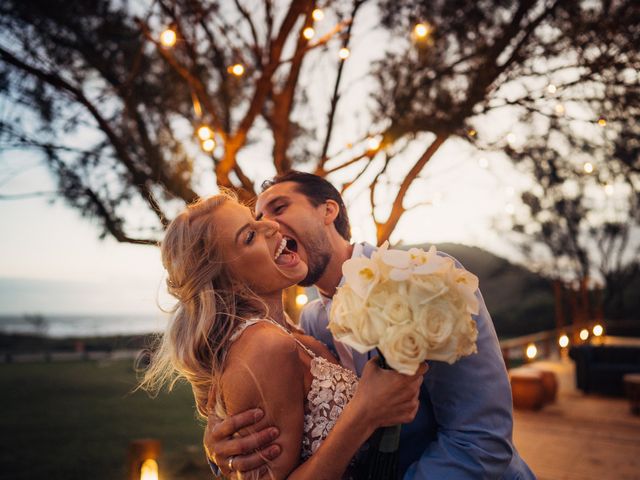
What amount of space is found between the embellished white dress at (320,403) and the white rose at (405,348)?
61 centimetres

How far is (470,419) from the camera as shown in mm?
1361

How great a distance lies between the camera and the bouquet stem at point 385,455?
1321 millimetres

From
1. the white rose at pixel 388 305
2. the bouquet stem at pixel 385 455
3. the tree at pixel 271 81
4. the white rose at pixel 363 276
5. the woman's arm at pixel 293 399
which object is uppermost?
the tree at pixel 271 81

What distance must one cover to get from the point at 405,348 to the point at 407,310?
0.09 meters

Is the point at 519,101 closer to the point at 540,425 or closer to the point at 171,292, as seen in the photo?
the point at 171,292

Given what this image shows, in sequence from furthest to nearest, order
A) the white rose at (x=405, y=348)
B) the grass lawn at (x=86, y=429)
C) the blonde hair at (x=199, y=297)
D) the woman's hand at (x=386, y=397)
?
the grass lawn at (x=86, y=429)
the blonde hair at (x=199, y=297)
the woman's hand at (x=386, y=397)
the white rose at (x=405, y=348)

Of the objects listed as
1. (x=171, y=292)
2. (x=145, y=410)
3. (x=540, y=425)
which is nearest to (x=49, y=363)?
(x=145, y=410)

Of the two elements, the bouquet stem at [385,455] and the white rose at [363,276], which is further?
the bouquet stem at [385,455]

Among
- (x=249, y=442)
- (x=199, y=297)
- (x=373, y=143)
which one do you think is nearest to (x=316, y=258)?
(x=199, y=297)

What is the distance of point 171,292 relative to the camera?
1827 millimetres

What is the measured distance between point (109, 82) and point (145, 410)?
11.1 metres

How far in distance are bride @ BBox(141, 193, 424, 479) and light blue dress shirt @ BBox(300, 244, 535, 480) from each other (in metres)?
0.20

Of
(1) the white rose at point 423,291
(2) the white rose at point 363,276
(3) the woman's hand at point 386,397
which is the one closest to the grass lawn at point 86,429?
(3) the woman's hand at point 386,397

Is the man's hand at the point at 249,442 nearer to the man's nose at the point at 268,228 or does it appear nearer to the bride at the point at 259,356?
the bride at the point at 259,356
